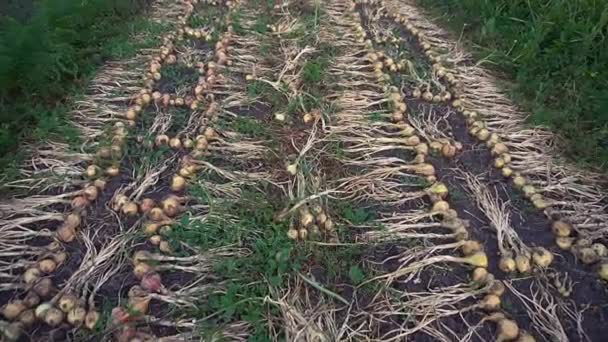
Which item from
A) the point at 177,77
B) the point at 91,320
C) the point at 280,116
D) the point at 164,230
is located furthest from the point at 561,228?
the point at 177,77

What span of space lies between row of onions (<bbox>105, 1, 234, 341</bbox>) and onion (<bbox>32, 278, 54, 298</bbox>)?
366mm

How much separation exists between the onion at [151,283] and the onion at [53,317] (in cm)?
38

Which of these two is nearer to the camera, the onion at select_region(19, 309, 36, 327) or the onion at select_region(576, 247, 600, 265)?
the onion at select_region(19, 309, 36, 327)

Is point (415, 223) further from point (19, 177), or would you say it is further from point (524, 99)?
point (19, 177)

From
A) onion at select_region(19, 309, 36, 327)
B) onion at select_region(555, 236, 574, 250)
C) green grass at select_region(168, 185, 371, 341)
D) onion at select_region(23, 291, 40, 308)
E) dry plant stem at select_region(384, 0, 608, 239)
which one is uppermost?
dry plant stem at select_region(384, 0, 608, 239)

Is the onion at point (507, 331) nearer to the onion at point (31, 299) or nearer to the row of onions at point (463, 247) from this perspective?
the row of onions at point (463, 247)

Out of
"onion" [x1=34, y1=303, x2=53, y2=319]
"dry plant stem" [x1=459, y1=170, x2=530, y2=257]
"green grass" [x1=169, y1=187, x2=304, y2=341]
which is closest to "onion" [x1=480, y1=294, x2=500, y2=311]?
"dry plant stem" [x1=459, y1=170, x2=530, y2=257]

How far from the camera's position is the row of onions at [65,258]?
2115mm

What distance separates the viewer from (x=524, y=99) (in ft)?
12.3

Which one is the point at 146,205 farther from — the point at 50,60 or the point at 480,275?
the point at 480,275

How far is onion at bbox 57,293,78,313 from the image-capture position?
2.15 meters

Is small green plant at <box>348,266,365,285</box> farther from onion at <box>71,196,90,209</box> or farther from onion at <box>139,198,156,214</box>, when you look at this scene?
onion at <box>71,196,90,209</box>

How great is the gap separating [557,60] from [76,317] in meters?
3.88

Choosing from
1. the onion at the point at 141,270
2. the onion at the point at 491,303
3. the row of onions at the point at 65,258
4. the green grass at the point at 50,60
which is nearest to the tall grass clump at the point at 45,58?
the green grass at the point at 50,60
